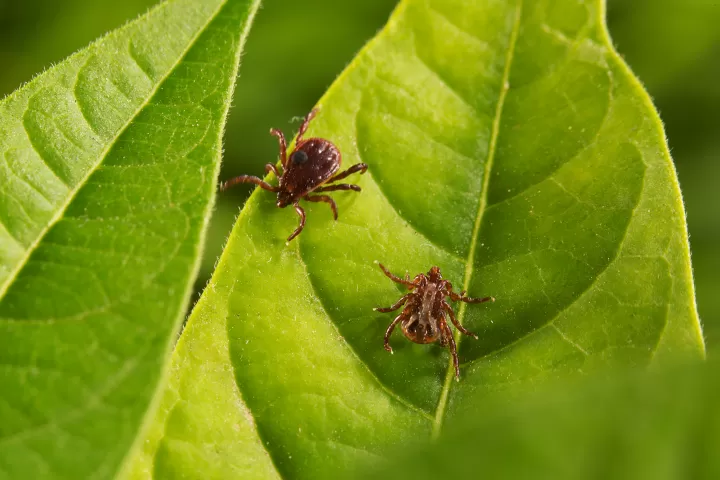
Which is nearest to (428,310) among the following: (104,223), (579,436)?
(104,223)

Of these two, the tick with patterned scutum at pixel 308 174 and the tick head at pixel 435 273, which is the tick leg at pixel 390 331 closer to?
the tick head at pixel 435 273

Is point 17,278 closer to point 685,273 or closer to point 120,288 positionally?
point 120,288

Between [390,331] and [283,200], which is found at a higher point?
[283,200]

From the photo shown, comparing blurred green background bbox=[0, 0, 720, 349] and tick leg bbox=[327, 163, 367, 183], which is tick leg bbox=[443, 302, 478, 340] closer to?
tick leg bbox=[327, 163, 367, 183]

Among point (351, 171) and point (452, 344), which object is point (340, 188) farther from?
point (452, 344)

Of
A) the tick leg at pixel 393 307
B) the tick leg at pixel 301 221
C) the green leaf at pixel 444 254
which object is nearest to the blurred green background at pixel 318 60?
the tick leg at pixel 301 221

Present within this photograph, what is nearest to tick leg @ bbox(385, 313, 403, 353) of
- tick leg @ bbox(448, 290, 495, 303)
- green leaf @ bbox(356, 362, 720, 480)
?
tick leg @ bbox(448, 290, 495, 303)
